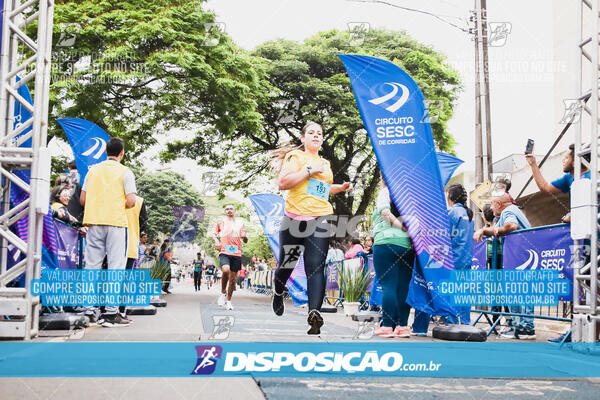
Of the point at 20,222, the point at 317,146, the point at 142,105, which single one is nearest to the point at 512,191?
the point at 142,105

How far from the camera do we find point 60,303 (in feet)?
18.5

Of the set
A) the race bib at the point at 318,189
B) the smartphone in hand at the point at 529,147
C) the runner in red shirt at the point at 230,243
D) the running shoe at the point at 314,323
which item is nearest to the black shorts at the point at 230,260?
the runner in red shirt at the point at 230,243

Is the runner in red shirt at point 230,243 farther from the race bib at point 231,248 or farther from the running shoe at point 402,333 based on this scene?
the running shoe at point 402,333

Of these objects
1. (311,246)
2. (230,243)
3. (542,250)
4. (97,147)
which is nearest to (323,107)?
(230,243)

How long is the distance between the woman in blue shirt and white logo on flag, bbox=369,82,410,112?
1.14 meters

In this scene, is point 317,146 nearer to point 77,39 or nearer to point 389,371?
point 389,371

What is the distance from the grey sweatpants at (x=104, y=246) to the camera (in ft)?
20.0

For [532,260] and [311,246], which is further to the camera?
[532,260]

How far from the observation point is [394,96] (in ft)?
20.3

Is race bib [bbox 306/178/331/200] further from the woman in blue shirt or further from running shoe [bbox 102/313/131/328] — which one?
running shoe [bbox 102/313/131/328]

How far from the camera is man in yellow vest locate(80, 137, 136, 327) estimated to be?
6.02m

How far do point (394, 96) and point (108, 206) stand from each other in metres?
3.03

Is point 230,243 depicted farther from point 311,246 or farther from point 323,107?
point 323,107

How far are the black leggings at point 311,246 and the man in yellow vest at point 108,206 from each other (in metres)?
1.72
